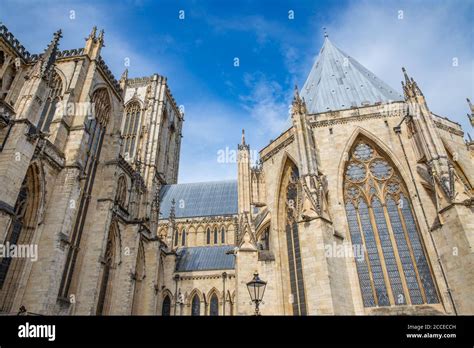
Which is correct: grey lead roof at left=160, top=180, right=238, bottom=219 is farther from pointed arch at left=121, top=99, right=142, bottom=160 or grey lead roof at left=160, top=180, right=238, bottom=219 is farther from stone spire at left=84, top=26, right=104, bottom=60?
stone spire at left=84, top=26, right=104, bottom=60

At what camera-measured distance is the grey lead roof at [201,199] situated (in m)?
34.4

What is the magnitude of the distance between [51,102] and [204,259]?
59.4ft

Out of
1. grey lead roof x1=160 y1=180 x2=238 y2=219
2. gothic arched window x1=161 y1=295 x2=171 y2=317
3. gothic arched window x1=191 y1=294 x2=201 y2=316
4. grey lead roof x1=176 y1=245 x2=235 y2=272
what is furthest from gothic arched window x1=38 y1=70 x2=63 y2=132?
grey lead roof x1=160 y1=180 x2=238 y2=219

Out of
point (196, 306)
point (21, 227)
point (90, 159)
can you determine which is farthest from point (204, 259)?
point (21, 227)

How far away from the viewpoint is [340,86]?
17984 millimetres

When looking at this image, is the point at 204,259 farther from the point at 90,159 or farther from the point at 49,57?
the point at 49,57

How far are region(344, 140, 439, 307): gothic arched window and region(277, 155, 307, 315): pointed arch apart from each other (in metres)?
2.43

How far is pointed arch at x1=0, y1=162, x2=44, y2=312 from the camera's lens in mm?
11727

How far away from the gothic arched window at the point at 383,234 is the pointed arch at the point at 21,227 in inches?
529

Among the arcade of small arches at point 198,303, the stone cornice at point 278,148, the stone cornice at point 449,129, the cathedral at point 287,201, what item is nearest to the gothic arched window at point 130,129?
the cathedral at point 287,201

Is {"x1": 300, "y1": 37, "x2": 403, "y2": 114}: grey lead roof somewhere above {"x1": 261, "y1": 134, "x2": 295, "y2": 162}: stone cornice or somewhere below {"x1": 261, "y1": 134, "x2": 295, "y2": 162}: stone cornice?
above

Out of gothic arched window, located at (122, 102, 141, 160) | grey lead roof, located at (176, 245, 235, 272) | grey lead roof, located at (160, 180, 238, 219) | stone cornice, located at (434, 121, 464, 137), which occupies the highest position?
gothic arched window, located at (122, 102, 141, 160)
